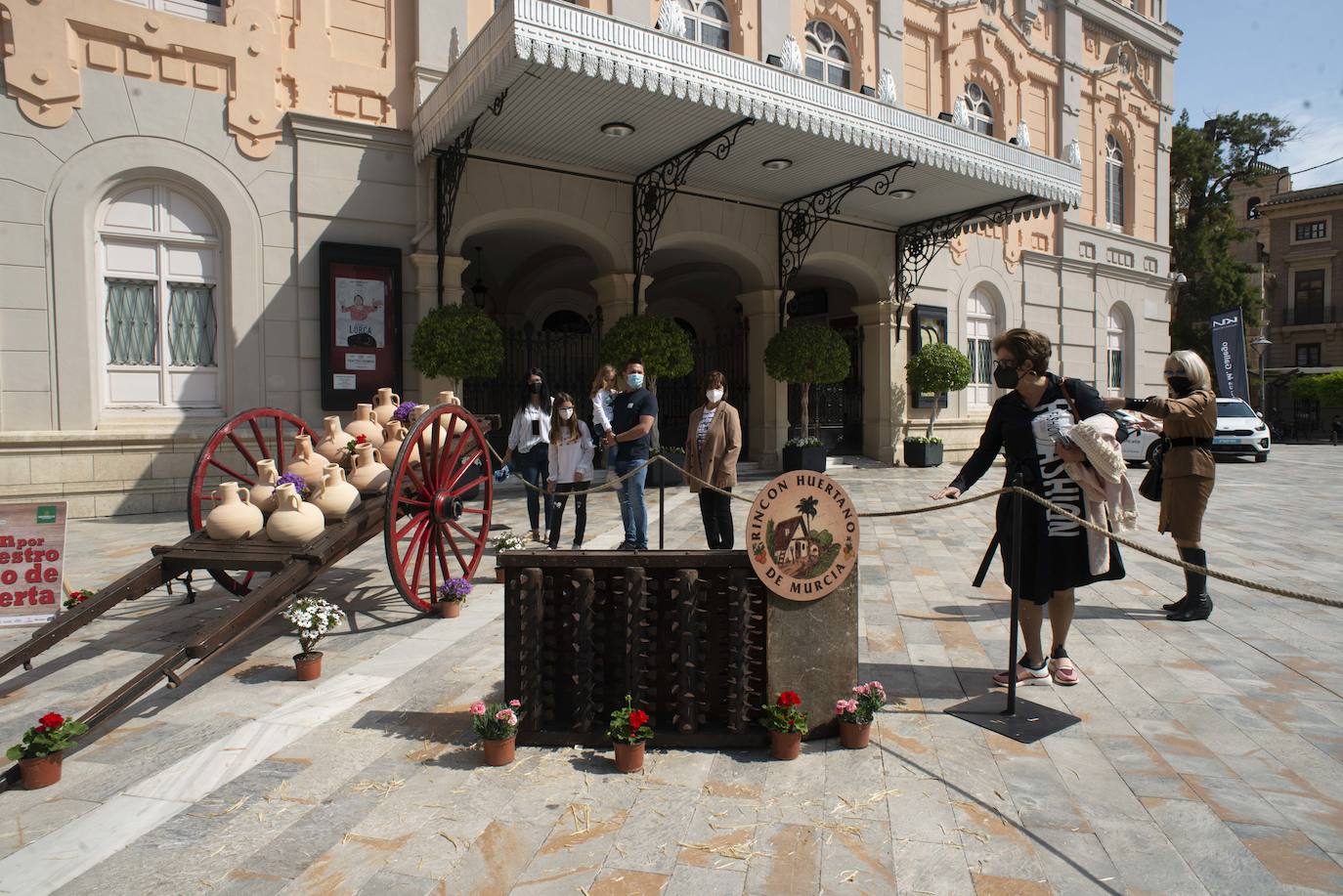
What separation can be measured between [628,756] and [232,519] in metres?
2.44

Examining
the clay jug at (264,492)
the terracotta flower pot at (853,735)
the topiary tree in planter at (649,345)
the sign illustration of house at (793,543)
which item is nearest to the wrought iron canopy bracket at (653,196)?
the topiary tree in planter at (649,345)

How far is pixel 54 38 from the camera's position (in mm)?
8539

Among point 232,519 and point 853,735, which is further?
point 232,519

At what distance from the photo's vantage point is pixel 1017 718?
3.49 m

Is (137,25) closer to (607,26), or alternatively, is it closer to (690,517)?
(607,26)

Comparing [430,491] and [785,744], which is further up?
[430,491]

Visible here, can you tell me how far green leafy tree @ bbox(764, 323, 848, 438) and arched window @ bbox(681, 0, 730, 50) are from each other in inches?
191

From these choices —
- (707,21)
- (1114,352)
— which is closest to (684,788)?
(707,21)

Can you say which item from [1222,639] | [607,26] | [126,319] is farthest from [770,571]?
[126,319]

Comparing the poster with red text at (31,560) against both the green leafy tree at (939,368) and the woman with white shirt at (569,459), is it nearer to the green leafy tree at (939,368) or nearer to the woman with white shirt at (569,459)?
the woman with white shirt at (569,459)

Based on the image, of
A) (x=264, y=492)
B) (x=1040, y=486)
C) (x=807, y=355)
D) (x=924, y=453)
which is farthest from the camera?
(x=924, y=453)

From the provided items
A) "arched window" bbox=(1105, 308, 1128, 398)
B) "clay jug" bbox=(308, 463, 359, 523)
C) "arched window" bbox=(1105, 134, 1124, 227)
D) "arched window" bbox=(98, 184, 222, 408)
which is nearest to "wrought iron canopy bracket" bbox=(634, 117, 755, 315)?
"arched window" bbox=(98, 184, 222, 408)

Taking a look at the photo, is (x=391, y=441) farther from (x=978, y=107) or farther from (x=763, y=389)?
(x=978, y=107)

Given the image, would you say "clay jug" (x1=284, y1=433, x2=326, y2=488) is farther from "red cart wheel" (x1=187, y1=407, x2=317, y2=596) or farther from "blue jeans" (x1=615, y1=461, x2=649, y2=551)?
"blue jeans" (x1=615, y1=461, x2=649, y2=551)
